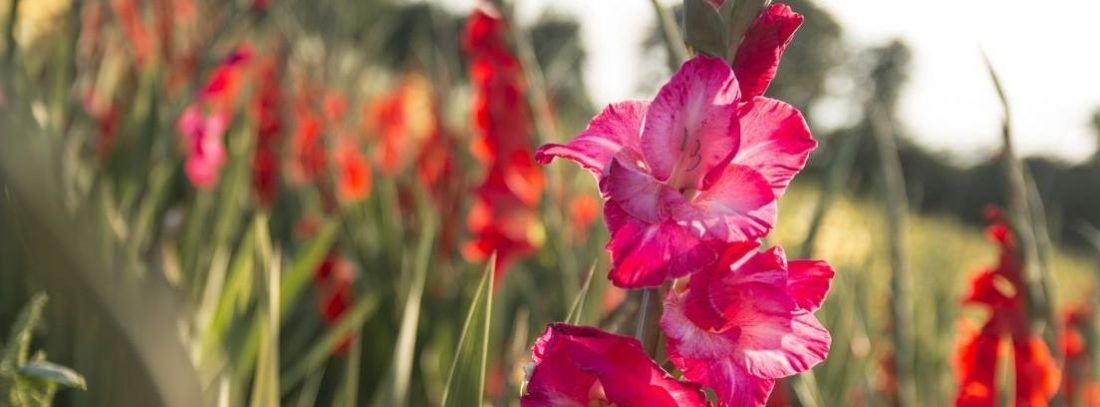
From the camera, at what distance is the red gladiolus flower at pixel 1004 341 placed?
0.57 metres

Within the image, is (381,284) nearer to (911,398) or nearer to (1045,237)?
(911,398)

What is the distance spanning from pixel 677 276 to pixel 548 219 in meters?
0.69

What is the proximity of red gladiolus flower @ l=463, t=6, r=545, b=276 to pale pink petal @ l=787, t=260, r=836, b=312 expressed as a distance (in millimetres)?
886

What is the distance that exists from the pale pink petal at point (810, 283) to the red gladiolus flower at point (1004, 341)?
1.00ft

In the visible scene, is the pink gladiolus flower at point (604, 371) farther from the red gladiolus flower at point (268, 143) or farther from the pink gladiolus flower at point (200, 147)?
the red gladiolus flower at point (268, 143)

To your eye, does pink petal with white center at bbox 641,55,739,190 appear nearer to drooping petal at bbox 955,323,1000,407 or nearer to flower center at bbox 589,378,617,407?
flower center at bbox 589,378,617,407

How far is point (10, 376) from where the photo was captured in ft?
1.20

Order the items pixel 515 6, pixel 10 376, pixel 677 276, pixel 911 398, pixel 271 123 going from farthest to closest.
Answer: pixel 271 123 < pixel 515 6 < pixel 911 398 < pixel 10 376 < pixel 677 276

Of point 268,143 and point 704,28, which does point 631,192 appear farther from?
point 268,143

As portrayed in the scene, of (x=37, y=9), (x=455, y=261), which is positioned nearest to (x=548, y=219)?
(x=455, y=261)

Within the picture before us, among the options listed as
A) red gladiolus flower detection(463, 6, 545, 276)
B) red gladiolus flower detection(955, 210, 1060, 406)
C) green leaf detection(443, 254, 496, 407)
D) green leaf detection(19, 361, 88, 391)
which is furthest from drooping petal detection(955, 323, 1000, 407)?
red gladiolus flower detection(463, 6, 545, 276)

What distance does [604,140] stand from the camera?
0.93 ft

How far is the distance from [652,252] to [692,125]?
4 cm

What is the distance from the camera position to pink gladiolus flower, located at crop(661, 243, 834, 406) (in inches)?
10.6
